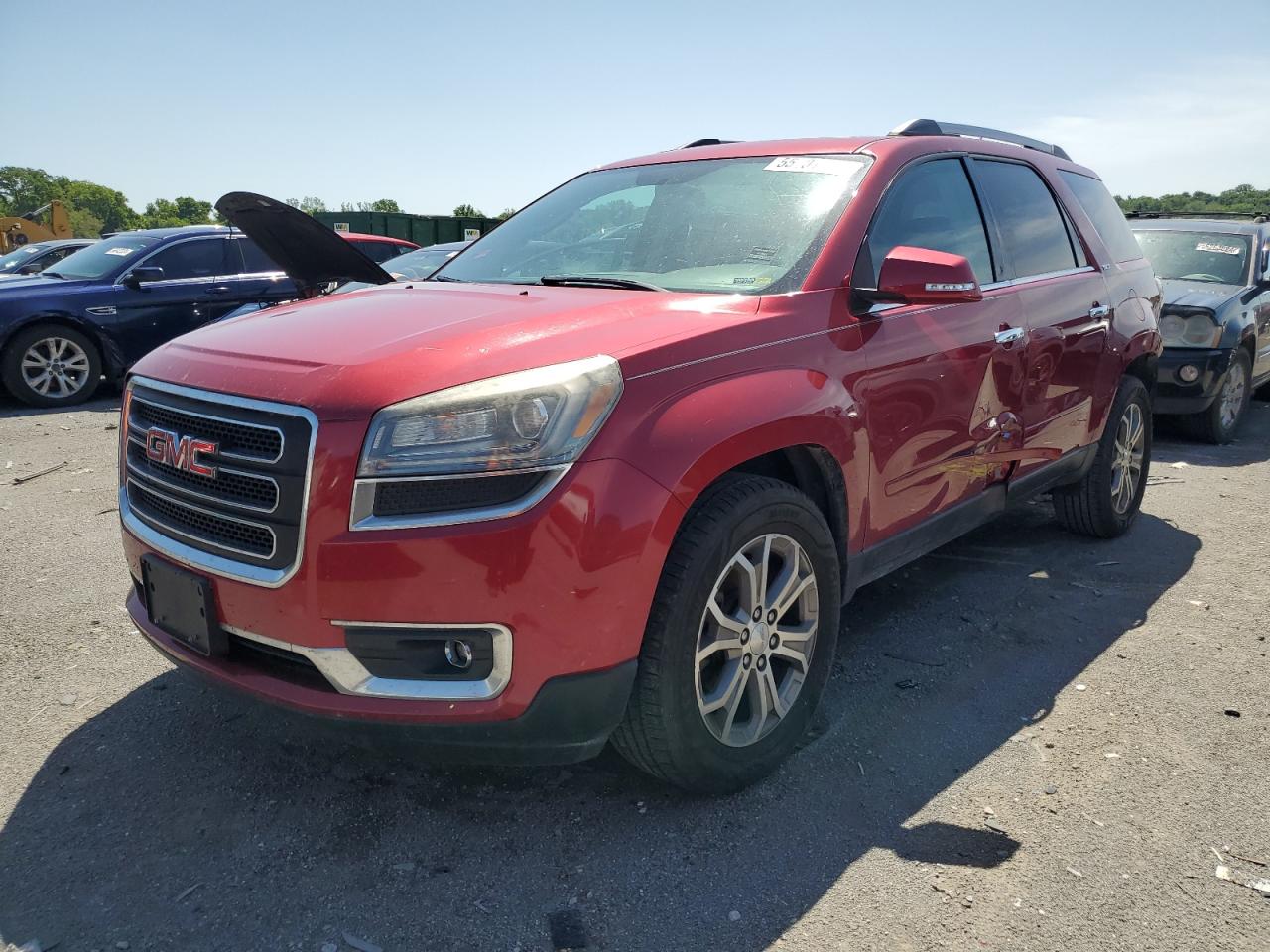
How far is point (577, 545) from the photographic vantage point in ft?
6.89

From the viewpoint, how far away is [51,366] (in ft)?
29.6

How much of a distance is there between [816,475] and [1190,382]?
606 centimetres

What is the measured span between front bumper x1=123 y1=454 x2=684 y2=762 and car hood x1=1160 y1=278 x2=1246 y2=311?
23.5ft

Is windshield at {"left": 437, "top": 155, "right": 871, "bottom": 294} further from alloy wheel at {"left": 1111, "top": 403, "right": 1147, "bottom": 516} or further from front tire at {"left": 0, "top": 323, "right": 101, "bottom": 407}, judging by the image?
front tire at {"left": 0, "top": 323, "right": 101, "bottom": 407}

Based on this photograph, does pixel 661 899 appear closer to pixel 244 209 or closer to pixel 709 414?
pixel 709 414

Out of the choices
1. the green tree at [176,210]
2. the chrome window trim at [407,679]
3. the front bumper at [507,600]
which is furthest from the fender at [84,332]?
the green tree at [176,210]

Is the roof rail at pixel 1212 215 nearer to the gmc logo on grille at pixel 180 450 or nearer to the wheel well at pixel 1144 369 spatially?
the wheel well at pixel 1144 369

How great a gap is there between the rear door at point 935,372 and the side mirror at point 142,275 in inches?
330

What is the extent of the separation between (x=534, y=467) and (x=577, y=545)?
20 cm

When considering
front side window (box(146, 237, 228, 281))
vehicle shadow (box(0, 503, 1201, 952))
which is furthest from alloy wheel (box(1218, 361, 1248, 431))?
front side window (box(146, 237, 228, 281))

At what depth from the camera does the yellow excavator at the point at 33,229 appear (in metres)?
24.3

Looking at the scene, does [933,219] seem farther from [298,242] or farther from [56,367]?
[56,367]

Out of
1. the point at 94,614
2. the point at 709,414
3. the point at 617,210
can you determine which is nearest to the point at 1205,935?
the point at 709,414

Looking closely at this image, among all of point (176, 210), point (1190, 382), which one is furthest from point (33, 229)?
point (176, 210)
